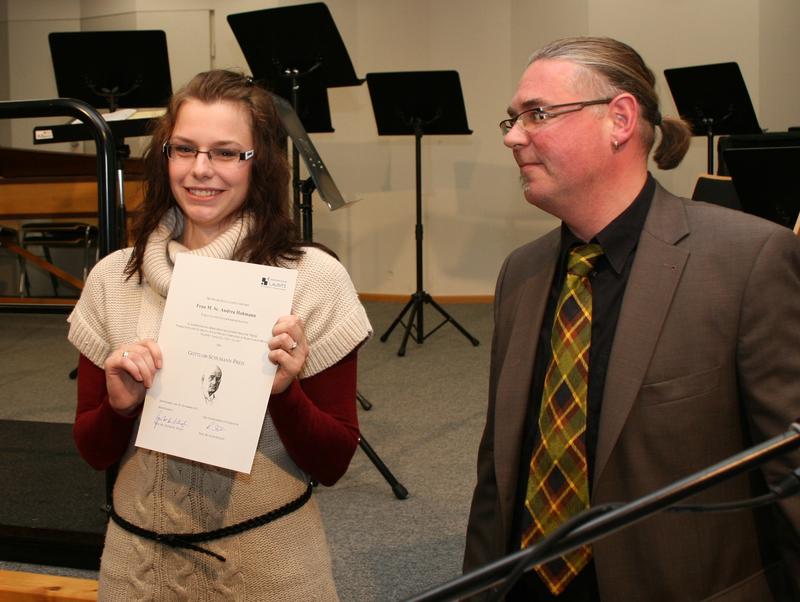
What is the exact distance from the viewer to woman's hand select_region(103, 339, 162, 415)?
1.47 metres

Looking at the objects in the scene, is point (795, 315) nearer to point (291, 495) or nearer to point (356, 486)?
point (291, 495)

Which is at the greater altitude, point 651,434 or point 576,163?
point 576,163

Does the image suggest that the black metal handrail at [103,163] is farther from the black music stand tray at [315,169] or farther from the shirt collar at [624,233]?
the shirt collar at [624,233]

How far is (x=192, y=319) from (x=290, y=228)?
296mm

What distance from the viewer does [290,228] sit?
66.8 inches

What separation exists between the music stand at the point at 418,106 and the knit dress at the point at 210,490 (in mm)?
4391

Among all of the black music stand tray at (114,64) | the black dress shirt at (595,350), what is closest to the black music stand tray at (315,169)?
the black dress shirt at (595,350)

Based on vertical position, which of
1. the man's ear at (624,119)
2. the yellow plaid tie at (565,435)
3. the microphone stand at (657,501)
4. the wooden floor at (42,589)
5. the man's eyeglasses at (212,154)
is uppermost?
the man's ear at (624,119)

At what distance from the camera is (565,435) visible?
1535mm

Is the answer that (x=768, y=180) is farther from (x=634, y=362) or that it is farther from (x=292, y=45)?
(x=292, y=45)

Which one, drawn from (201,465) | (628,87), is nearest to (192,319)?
(201,465)

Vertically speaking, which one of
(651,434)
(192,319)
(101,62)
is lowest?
(651,434)
